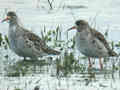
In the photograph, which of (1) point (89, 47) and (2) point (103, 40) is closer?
(1) point (89, 47)

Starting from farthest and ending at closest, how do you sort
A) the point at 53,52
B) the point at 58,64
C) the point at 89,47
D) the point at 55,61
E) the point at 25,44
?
the point at 53,52 < the point at 25,44 < the point at 55,61 < the point at 89,47 < the point at 58,64

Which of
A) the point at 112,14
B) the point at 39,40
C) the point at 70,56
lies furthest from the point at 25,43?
the point at 112,14

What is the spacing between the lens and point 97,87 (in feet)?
31.0

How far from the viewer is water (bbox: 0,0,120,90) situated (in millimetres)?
9672

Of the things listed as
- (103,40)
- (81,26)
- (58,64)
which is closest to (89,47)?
(103,40)

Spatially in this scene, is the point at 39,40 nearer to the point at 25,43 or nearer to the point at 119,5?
the point at 25,43

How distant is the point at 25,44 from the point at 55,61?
0.92 meters

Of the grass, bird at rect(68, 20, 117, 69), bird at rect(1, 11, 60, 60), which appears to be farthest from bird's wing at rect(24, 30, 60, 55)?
bird at rect(68, 20, 117, 69)

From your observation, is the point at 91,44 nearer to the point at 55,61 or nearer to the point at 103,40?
the point at 103,40

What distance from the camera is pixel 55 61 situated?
11.7 m

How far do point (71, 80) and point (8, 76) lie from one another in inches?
47.6

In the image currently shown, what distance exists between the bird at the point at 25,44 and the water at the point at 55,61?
0.82 ft

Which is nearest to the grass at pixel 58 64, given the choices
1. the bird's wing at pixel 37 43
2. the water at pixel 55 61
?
the water at pixel 55 61

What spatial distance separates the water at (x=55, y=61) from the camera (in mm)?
9672
